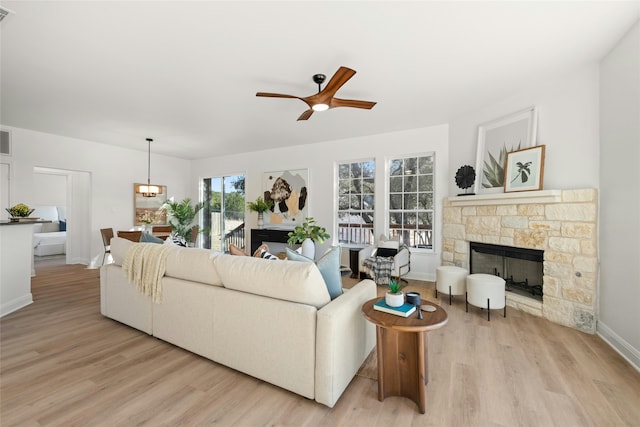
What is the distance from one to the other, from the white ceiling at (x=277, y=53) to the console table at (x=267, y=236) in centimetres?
272

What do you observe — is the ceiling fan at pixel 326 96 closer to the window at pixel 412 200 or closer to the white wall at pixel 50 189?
the window at pixel 412 200

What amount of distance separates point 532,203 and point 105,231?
7.14 metres

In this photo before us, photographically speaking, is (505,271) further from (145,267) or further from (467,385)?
(145,267)

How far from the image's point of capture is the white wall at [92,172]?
4.89m

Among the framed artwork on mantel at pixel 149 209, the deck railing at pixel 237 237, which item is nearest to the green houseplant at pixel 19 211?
the framed artwork on mantel at pixel 149 209

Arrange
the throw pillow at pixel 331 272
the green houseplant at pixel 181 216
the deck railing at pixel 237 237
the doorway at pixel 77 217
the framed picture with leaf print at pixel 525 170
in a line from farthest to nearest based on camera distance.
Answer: the deck railing at pixel 237 237, the green houseplant at pixel 181 216, the doorway at pixel 77 217, the framed picture with leaf print at pixel 525 170, the throw pillow at pixel 331 272

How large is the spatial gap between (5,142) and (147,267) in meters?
4.54

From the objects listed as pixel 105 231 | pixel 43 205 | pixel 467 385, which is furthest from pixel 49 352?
Result: pixel 43 205

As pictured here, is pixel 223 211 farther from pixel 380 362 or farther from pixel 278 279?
pixel 380 362

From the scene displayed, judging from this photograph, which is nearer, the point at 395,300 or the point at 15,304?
the point at 395,300

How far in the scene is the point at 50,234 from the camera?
712cm

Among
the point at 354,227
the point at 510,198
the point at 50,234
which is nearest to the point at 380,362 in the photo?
the point at 510,198

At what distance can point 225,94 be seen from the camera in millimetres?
3512

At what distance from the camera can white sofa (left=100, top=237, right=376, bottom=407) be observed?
68.6 inches
